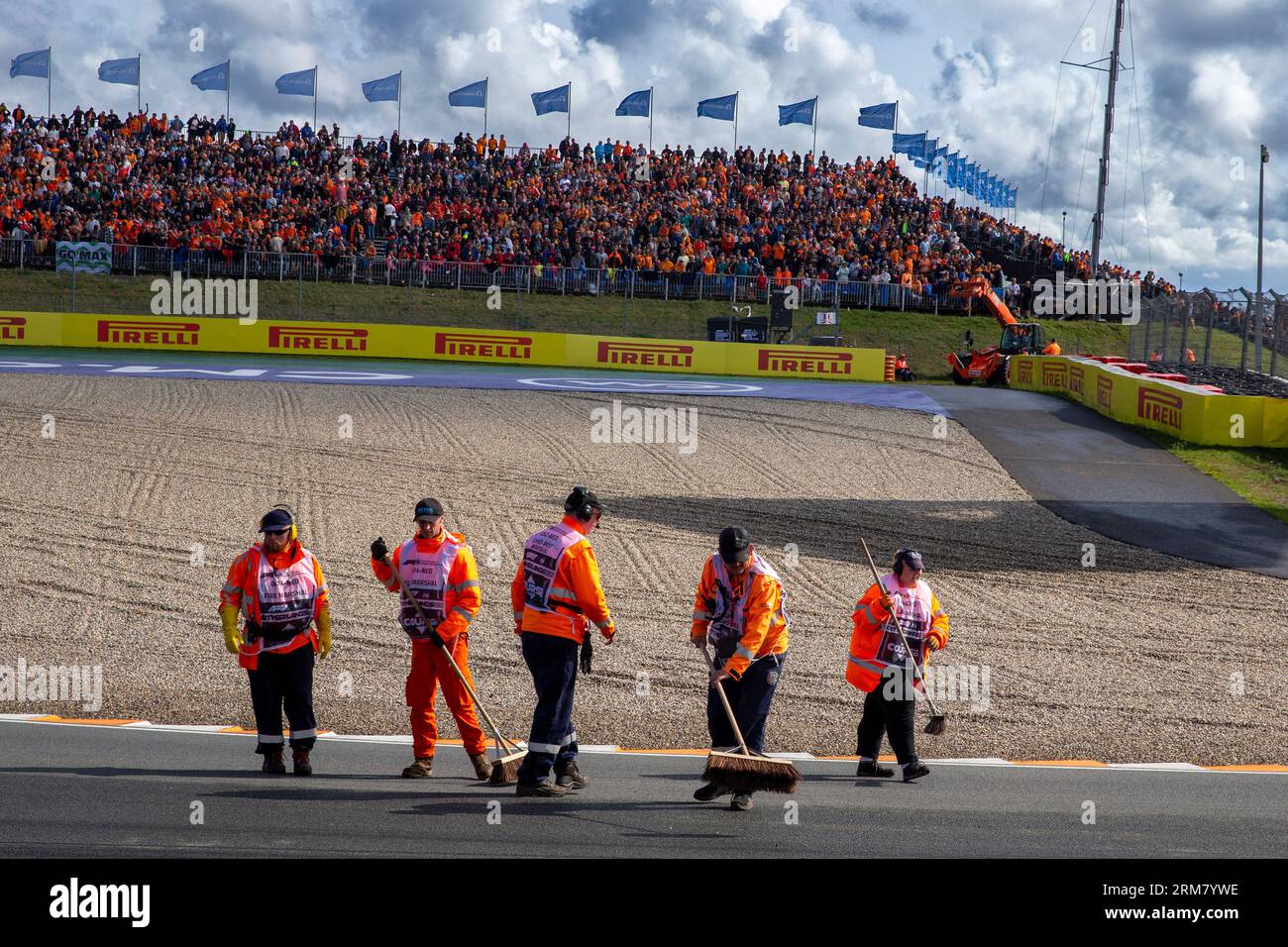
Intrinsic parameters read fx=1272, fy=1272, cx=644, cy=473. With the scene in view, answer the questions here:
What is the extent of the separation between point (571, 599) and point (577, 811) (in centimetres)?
120

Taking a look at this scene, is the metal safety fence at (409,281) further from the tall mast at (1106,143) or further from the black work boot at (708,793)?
the black work boot at (708,793)

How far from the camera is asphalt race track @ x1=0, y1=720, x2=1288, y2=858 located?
20.2ft

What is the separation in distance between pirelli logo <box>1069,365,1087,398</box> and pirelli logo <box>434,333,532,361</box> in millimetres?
14535

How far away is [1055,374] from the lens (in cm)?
3183

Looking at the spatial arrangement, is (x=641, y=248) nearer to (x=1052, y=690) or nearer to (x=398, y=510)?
(x=398, y=510)

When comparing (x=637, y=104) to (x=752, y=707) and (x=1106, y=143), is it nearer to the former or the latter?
(x=1106, y=143)

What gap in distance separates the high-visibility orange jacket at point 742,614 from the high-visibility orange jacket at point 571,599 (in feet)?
1.95

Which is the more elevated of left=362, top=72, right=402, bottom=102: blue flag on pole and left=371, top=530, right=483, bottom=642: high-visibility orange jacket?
left=362, top=72, right=402, bottom=102: blue flag on pole

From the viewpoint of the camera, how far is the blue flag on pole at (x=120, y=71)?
5044 cm

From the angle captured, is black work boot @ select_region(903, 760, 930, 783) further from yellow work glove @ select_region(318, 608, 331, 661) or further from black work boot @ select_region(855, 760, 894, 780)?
yellow work glove @ select_region(318, 608, 331, 661)

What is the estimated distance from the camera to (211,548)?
1535 cm
